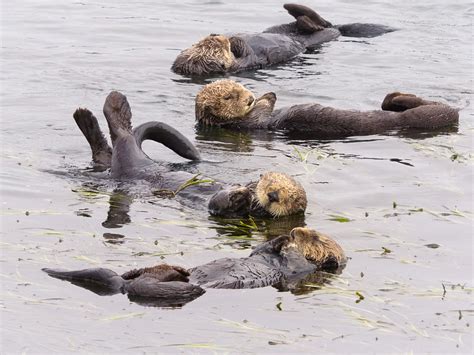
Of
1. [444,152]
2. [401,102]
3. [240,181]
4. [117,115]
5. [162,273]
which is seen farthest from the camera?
[401,102]

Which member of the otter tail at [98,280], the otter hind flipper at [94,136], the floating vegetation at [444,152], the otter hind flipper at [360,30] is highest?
the otter hind flipper at [360,30]

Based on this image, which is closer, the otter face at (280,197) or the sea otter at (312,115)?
the otter face at (280,197)

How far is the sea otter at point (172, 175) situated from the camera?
752 cm

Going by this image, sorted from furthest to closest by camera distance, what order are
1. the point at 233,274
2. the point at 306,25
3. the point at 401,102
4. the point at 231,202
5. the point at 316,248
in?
the point at 306,25 → the point at 401,102 → the point at 231,202 → the point at 316,248 → the point at 233,274

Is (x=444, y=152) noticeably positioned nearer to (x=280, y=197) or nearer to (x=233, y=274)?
(x=280, y=197)

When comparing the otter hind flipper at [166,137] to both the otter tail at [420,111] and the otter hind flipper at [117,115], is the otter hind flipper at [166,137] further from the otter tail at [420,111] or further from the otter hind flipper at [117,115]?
the otter tail at [420,111]

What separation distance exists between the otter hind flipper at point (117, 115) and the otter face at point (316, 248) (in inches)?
85.4

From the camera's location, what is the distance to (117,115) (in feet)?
26.9

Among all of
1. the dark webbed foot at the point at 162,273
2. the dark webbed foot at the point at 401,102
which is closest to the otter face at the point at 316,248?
the dark webbed foot at the point at 162,273

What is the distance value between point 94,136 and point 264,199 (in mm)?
1643

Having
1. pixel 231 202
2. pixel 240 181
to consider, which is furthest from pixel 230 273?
pixel 240 181

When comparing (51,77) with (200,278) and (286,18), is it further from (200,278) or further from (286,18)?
(200,278)

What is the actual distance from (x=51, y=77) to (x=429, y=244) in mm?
6260

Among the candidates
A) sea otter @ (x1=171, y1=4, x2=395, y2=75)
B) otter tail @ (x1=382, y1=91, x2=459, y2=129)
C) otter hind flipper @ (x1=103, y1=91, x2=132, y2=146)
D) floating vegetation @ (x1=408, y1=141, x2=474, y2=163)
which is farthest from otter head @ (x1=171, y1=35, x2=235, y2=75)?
otter hind flipper @ (x1=103, y1=91, x2=132, y2=146)
